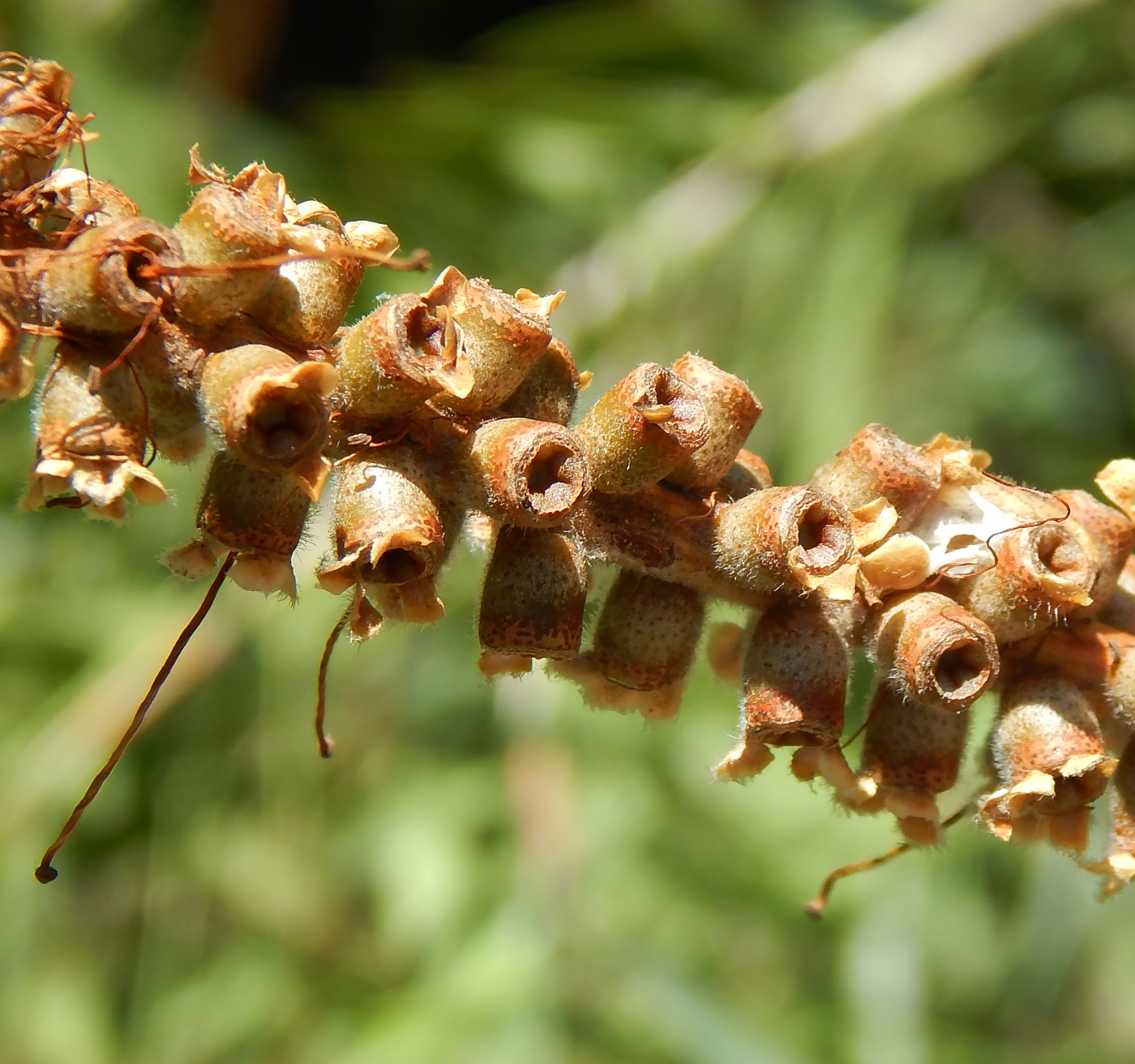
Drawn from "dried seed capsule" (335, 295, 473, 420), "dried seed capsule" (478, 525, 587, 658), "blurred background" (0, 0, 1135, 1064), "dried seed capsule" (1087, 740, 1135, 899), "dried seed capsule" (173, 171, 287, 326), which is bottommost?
"blurred background" (0, 0, 1135, 1064)

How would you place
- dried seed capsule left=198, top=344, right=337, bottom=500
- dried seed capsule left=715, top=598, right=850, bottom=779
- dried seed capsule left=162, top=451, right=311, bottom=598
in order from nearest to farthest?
dried seed capsule left=198, top=344, right=337, bottom=500
dried seed capsule left=162, top=451, right=311, bottom=598
dried seed capsule left=715, top=598, right=850, bottom=779

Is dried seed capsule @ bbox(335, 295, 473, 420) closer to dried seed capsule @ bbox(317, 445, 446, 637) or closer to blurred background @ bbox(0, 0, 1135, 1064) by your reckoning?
dried seed capsule @ bbox(317, 445, 446, 637)

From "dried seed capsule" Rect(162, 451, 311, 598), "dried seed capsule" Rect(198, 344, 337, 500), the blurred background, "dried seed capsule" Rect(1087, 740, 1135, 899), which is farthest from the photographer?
the blurred background

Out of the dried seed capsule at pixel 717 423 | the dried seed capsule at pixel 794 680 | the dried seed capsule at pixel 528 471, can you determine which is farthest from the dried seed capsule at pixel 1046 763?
the dried seed capsule at pixel 528 471

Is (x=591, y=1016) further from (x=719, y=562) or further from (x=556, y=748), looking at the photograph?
(x=719, y=562)

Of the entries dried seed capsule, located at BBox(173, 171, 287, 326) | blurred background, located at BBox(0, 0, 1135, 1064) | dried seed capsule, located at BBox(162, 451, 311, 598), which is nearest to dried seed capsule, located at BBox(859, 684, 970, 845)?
dried seed capsule, located at BBox(162, 451, 311, 598)

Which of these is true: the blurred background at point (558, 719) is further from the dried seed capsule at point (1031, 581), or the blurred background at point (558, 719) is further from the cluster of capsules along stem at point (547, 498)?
the dried seed capsule at point (1031, 581)

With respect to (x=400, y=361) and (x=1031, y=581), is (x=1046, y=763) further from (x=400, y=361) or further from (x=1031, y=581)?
(x=400, y=361)
